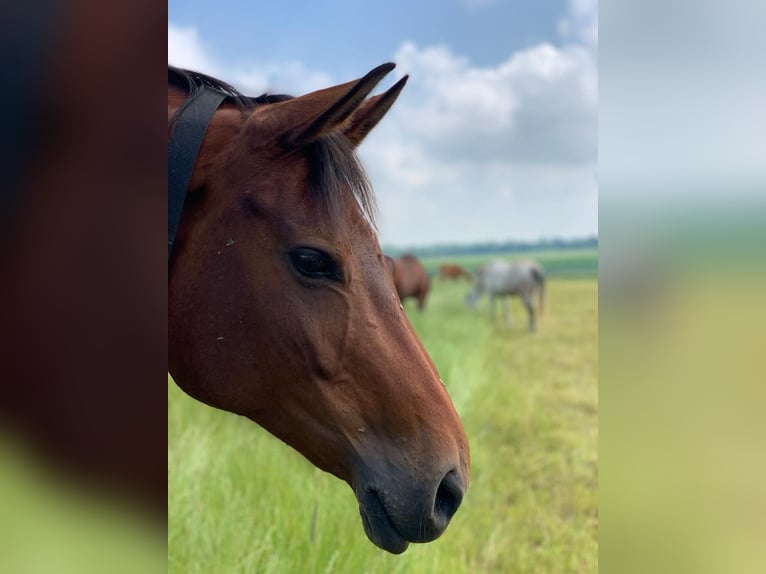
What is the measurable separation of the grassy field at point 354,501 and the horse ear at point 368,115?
0.74 metres

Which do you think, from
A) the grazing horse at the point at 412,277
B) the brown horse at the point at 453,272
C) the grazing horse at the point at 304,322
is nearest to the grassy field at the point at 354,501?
the grazing horse at the point at 304,322

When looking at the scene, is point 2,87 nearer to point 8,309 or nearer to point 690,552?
point 8,309

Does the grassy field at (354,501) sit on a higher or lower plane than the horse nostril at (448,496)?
lower

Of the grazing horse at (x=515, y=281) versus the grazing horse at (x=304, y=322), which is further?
the grazing horse at (x=515, y=281)

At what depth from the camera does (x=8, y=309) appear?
0.54m

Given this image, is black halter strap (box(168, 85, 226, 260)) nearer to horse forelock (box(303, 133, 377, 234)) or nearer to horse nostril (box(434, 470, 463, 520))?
horse forelock (box(303, 133, 377, 234))

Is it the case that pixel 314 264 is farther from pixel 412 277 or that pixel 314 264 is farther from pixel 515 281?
pixel 515 281

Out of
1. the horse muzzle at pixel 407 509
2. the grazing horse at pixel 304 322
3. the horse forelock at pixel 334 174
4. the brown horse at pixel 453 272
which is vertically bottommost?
the horse muzzle at pixel 407 509

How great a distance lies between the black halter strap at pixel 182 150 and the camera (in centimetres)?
111

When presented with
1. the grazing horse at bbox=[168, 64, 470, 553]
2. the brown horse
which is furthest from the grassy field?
the brown horse

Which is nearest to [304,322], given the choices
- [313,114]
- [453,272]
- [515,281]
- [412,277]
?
[313,114]

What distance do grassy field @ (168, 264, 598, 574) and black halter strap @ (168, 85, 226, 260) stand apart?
0.82m

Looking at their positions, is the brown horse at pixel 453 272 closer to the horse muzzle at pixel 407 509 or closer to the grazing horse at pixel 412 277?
the grazing horse at pixel 412 277

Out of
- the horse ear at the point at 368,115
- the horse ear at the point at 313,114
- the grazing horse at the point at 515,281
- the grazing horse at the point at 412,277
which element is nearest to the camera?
the horse ear at the point at 313,114
